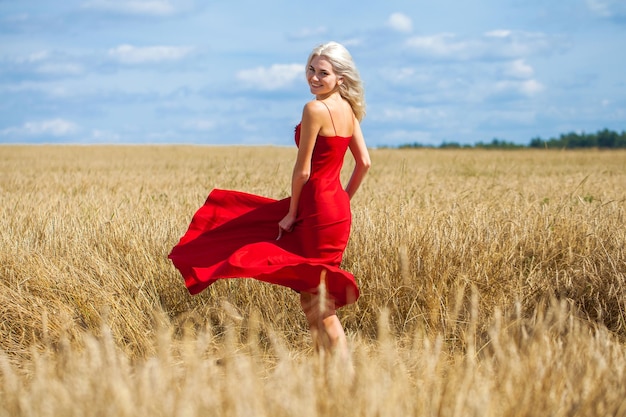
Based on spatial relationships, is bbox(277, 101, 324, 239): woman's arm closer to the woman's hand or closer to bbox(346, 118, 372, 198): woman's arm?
the woman's hand

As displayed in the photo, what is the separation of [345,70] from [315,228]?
0.85 metres

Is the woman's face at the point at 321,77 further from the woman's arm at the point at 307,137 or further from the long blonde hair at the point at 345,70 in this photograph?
the woman's arm at the point at 307,137

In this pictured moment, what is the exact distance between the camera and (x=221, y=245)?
3.99 meters

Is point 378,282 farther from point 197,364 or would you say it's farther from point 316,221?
point 197,364

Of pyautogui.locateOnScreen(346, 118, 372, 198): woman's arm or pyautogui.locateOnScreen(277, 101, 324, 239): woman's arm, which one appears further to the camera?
pyautogui.locateOnScreen(346, 118, 372, 198): woman's arm

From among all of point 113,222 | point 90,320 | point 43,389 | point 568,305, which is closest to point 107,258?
point 113,222

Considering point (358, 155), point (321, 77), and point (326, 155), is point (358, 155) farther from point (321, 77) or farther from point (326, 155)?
point (321, 77)

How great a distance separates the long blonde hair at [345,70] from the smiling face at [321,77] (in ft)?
0.08

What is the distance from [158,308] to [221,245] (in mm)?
1116

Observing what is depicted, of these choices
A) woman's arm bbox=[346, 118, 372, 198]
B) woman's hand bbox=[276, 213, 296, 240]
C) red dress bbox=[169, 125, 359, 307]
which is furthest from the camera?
woman's arm bbox=[346, 118, 372, 198]

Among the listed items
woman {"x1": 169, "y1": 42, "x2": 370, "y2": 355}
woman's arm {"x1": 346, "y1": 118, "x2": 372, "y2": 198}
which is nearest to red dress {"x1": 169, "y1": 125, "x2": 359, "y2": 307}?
woman {"x1": 169, "y1": 42, "x2": 370, "y2": 355}

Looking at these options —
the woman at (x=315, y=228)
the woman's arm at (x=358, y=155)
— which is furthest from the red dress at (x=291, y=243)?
the woman's arm at (x=358, y=155)

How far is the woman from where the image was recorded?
364cm

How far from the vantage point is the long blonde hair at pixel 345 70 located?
3719 mm
